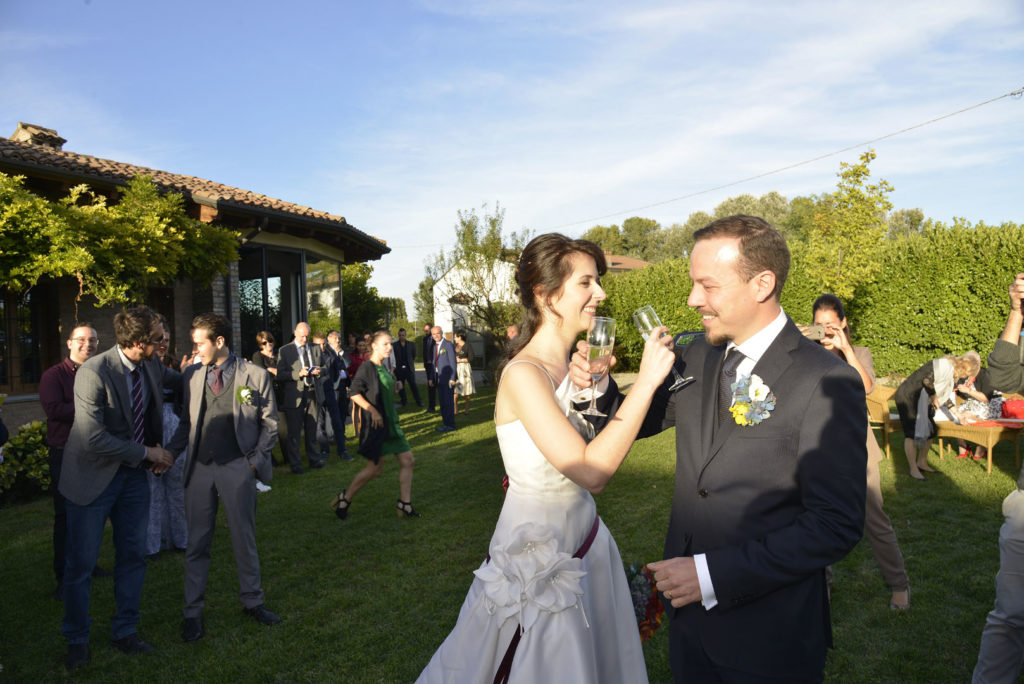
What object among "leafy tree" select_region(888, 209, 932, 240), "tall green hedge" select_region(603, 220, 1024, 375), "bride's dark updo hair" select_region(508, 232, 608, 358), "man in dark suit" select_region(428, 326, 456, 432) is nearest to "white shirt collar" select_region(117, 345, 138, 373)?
"bride's dark updo hair" select_region(508, 232, 608, 358)

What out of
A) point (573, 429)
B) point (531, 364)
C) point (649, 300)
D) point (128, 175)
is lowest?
point (573, 429)

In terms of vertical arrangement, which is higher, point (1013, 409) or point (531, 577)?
point (531, 577)

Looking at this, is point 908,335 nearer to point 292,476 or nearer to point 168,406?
point 292,476

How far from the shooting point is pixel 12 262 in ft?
29.8

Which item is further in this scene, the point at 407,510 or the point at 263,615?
the point at 407,510

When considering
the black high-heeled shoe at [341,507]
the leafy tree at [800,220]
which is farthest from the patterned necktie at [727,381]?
the leafy tree at [800,220]

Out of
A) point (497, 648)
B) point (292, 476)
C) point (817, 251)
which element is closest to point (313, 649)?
point (497, 648)

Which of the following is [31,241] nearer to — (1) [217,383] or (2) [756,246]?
(1) [217,383]

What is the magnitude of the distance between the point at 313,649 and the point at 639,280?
2570 cm

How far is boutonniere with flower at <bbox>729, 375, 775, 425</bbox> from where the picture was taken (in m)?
1.89

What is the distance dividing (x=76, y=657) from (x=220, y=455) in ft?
5.35

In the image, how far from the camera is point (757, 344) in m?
2.04

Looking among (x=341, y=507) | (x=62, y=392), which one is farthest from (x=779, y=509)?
(x=341, y=507)

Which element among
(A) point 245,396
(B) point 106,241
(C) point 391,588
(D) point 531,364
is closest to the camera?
(D) point 531,364
